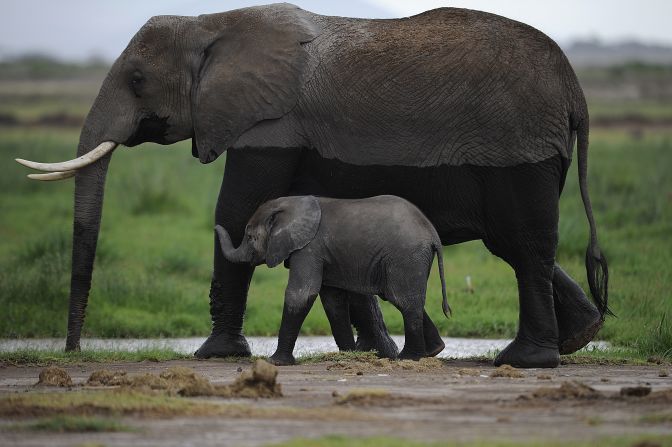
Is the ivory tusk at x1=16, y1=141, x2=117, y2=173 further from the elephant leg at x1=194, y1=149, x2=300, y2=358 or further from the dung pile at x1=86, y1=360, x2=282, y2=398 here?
the dung pile at x1=86, y1=360, x2=282, y2=398

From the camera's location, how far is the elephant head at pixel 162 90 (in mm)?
9125

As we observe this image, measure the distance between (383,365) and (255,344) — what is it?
9.89ft

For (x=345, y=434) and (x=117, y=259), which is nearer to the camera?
(x=345, y=434)

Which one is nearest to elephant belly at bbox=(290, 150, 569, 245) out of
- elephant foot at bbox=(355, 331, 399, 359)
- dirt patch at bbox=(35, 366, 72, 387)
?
elephant foot at bbox=(355, 331, 399, 359)

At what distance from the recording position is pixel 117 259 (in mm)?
14523

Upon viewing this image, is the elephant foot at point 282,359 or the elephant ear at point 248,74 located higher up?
the elephant ear at point 248,74

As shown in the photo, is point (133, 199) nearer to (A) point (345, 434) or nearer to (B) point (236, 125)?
(B) point (236, 125)

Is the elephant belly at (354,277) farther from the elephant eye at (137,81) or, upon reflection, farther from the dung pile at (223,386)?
the elephant eye at (137,81)

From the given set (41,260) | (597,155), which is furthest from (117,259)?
(597,155)

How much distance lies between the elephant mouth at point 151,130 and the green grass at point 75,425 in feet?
11.1

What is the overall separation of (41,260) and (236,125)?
5030 mm

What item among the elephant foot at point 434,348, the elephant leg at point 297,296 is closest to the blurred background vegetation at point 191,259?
the elephant foot at point 434,348

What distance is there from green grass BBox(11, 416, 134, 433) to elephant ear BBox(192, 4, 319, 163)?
3.13m

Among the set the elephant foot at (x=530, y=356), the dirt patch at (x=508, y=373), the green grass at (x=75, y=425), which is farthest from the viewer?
the elephant foot at (x=530, y=356)
